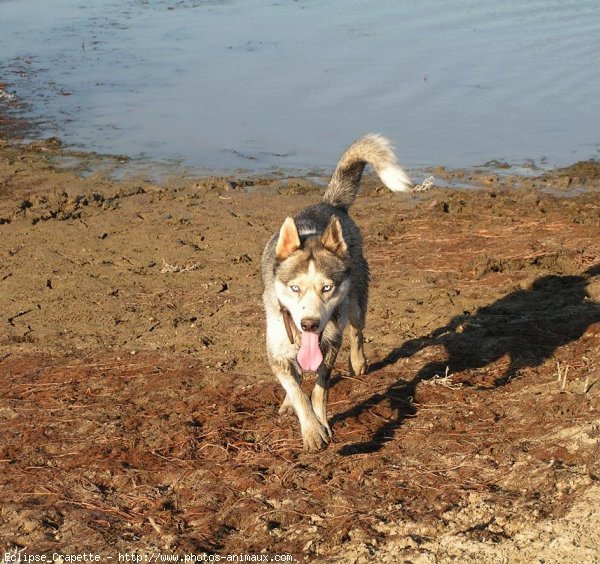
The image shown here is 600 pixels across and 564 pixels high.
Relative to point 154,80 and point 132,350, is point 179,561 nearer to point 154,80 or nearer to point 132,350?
point 132,350

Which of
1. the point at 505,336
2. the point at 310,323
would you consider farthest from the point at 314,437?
the point at 505,336

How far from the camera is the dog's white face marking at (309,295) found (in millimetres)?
5984

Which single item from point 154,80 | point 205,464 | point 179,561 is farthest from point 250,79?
point 179,561

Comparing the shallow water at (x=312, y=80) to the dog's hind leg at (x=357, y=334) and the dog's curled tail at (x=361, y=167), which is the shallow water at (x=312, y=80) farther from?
the dog's hind leg at (x=357, y=334)

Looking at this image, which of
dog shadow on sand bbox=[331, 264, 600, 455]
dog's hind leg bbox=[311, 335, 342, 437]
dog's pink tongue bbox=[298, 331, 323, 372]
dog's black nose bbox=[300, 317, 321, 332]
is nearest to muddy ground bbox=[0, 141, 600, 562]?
dog shadow on sand bbox=[331, 264, 600, 455]

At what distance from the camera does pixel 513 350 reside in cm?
766

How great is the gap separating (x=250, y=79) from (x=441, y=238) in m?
9.39

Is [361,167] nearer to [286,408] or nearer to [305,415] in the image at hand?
[286,408]

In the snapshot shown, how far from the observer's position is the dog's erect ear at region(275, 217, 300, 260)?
6246 mm

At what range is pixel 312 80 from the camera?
18547 mm

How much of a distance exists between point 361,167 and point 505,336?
76.6 inches

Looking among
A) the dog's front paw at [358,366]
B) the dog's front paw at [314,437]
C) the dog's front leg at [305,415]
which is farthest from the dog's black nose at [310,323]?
the dog's front paw at [358,366]

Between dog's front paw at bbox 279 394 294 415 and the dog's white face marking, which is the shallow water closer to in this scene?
dog's front paw at bbox 279 394 294 415

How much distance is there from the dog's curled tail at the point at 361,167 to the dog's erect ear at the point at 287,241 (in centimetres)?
173
